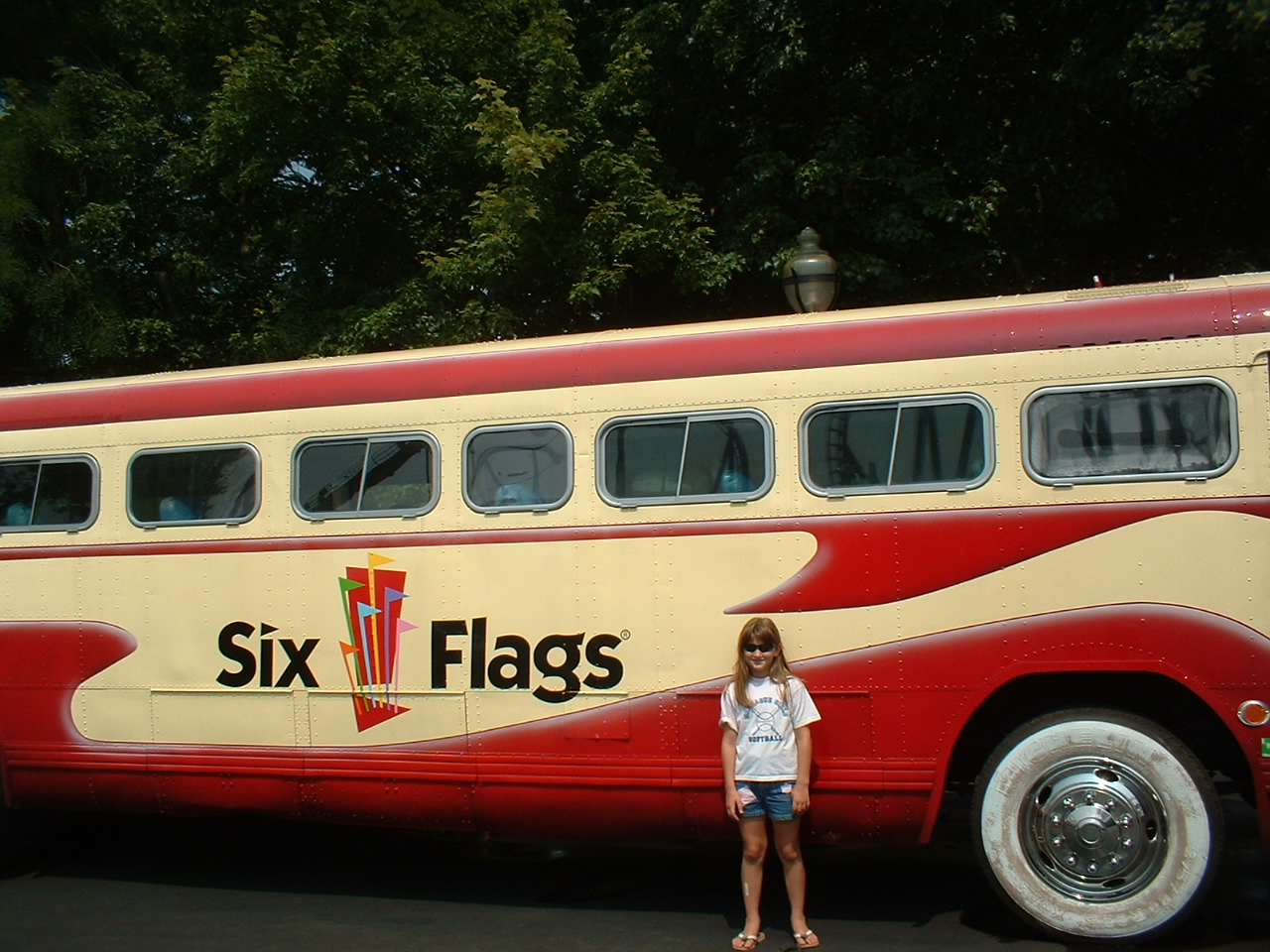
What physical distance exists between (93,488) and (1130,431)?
5786 millimetres

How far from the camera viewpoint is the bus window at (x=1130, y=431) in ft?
18.4

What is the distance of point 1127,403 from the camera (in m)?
5.73

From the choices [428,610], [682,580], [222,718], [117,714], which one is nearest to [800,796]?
[682,580]

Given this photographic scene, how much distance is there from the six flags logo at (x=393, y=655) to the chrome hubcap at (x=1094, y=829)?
215cm

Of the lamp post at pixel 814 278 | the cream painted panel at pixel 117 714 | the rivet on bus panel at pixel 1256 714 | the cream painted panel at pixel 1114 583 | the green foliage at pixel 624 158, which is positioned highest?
the green foliage at pixel 624 158

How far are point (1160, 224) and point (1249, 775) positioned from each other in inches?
455

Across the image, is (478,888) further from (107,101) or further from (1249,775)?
(107,101)

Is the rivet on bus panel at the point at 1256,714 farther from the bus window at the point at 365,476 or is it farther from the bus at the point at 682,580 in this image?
the bus window at the point at 365,476

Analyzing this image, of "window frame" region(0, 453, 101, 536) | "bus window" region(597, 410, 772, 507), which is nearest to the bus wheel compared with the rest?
"bus window" region(597, 410, 772, 507)

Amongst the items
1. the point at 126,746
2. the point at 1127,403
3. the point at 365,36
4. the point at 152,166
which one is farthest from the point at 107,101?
the point at 1127,403

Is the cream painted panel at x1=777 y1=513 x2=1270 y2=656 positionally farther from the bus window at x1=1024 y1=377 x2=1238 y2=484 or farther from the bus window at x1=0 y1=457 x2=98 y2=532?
the bus window at x1=0 y1=457 x2=98 y2=532

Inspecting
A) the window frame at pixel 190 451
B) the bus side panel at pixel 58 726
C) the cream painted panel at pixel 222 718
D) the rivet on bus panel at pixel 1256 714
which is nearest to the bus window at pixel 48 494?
the window frame at pixel 190 451

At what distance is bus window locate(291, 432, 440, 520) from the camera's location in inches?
266

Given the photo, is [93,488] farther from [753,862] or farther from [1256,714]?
[1256,714]
